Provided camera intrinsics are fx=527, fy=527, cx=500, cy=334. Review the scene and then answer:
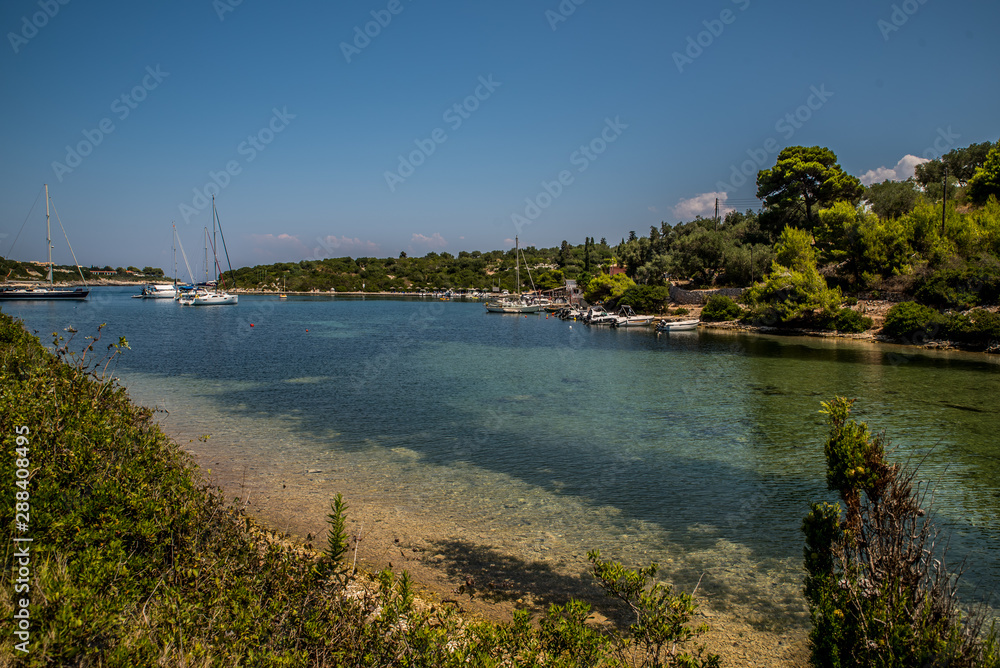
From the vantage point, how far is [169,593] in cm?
399

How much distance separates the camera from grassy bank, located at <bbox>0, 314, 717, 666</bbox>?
3299 mm

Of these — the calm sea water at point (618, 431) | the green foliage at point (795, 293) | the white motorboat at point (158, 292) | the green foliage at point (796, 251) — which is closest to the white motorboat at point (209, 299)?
the white motorboat at point (158, 292)

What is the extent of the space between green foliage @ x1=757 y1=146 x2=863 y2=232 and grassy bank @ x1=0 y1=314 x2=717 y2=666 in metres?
67.3

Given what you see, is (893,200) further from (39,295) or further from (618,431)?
(39,295)

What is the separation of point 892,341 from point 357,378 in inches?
1495

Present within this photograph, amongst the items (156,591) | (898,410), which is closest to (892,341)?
(898,410)

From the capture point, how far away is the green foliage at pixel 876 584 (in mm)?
4004

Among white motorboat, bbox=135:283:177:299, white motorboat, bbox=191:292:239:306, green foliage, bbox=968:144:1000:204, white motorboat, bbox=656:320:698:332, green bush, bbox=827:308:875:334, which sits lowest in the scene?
white motorboat, bbox=656:320:698:332

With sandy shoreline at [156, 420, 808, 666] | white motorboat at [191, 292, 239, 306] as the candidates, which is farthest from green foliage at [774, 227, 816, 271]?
white motorboat at [191, 292, 239, 306]

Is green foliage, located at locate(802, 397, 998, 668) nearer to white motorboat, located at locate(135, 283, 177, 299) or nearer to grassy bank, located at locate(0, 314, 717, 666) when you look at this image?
grassy bank, located at locate(0, 314, 717, 666)

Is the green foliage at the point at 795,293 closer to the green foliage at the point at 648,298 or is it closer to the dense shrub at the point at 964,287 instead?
the dense shrub at the point at 964,287

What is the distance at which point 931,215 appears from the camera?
44.5m

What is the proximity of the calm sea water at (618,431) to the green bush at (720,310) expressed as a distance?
19.2m

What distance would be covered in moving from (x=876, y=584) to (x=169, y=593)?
224 inches
